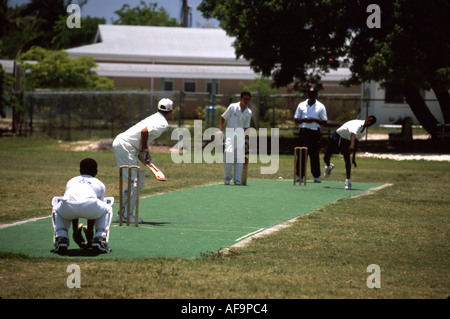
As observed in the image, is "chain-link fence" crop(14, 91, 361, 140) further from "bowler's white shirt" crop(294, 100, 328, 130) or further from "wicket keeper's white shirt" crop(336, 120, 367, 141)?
"wicket keeper's white shirt" crop(336, 120, 367, 141)

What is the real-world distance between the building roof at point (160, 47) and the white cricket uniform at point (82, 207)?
1663 inches

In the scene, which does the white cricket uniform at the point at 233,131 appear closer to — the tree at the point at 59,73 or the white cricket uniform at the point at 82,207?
the white cricket uniform at the point at 82,207

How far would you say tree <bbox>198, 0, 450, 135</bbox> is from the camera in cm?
2811

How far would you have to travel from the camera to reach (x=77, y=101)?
3797cm

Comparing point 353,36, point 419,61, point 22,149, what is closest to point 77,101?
point 22,149

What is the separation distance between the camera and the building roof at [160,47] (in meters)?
53.5

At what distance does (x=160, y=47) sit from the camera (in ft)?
184

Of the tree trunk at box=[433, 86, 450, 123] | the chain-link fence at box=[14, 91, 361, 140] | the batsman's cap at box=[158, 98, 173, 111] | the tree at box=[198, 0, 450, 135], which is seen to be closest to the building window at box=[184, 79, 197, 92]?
the chain-link fence at box=[14, 91, 361, 140]

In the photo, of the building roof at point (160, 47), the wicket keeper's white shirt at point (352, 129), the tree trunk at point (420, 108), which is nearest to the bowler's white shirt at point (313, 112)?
the wicket keeper's white shirt at point (352, 129)

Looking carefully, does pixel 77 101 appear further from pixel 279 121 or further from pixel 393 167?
pixel 393 167

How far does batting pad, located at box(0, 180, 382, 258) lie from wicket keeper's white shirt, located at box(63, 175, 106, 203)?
2.34 ft
